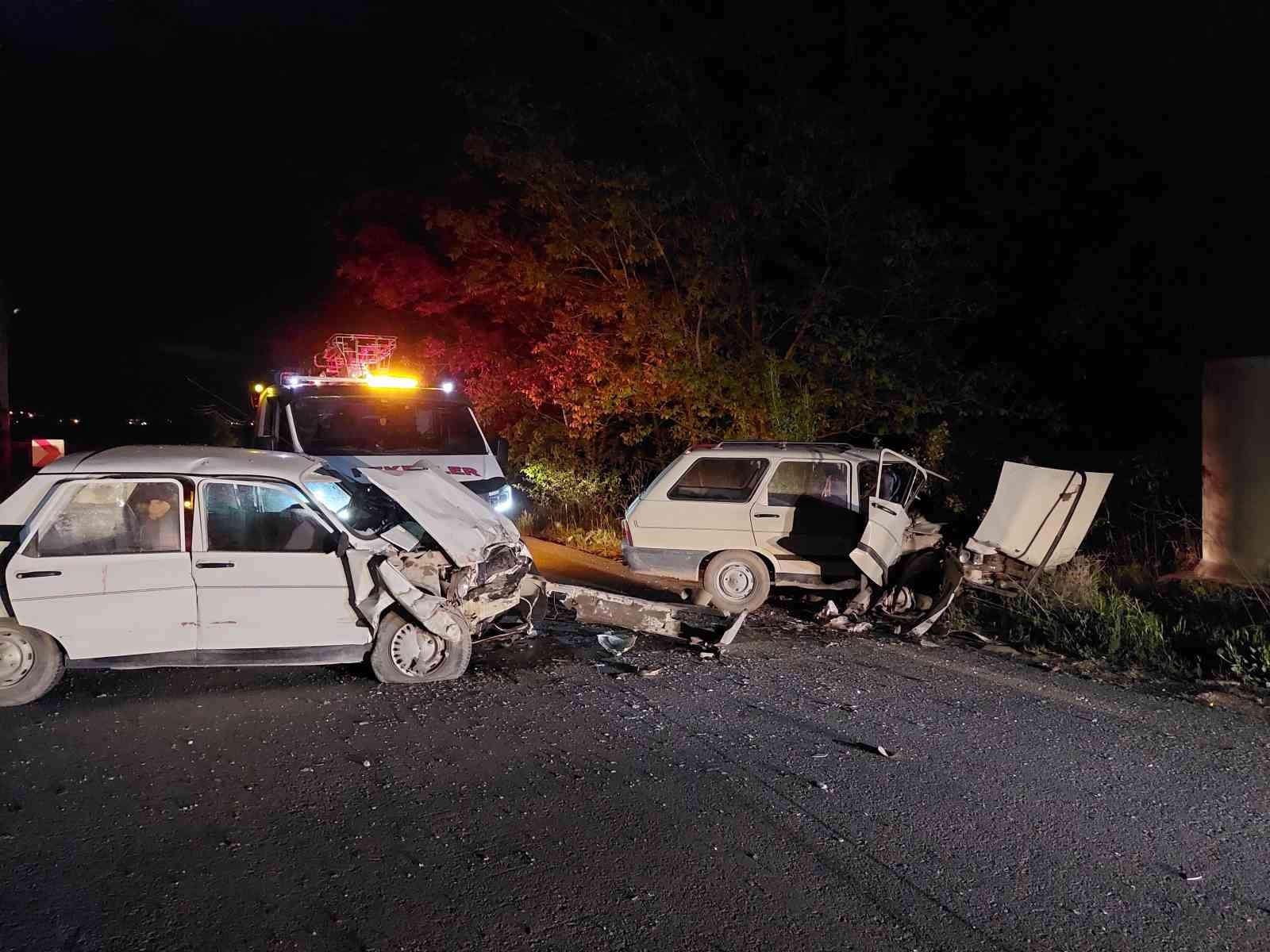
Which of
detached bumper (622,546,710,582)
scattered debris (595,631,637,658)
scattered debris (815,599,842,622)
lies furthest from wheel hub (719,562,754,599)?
scattered debris (595,631,637,658)

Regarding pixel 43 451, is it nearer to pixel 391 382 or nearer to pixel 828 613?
pixel 391 382

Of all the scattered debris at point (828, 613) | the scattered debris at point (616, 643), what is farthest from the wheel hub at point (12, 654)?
the scattered debris at point (828, 613)

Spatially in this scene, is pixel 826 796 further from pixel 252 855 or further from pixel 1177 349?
pixel 1177 349

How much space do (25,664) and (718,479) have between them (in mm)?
5915

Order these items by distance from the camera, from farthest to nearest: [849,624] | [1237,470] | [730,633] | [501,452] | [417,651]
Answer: [501,452]
[1237,470]
[849,624]
[730,633]
[417,651]

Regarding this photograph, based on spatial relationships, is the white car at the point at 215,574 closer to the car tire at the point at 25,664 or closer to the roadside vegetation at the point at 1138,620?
the car tire at the point at 25,664

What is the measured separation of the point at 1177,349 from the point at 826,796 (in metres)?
12.7

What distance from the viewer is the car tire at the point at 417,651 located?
6750mm

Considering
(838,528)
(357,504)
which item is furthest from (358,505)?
(838,528)

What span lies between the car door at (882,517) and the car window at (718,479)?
102 cm

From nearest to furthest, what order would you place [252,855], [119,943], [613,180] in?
[119,943]
[252,855]
[613,180]

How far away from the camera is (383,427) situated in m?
11.7

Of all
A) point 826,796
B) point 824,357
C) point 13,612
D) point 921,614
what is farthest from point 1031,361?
point 13,612

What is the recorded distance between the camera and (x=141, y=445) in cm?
722
